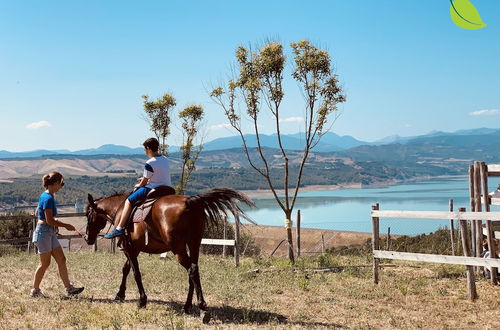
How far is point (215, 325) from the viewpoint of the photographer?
668cm

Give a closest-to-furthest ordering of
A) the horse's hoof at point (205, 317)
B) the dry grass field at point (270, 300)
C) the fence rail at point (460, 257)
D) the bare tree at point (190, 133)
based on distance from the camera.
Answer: the horse's hoof at point (205, 317), the dry grass field at point (270, 300), the fence rail at point (460, 257), the bare tree at point (190, 133)

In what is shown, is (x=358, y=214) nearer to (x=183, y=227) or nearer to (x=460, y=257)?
(x=460, y=257)

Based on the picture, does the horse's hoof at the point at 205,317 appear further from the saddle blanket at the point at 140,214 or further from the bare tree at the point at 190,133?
the bare tree at the point at 190,133

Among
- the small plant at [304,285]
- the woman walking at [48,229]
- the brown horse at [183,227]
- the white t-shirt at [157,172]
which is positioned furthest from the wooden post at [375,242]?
the woman walking at [48,229]

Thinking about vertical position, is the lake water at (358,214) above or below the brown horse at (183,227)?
below

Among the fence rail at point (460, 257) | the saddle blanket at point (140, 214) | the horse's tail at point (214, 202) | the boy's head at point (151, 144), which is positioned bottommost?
the fence rail at point (460, 257)

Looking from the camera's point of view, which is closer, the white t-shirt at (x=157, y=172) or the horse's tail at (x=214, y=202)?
the horse's tail at (x=214, y=202)

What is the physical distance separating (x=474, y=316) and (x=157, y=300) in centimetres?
517

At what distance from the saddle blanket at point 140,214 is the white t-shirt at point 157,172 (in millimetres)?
406

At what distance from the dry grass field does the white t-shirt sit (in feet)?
6.60

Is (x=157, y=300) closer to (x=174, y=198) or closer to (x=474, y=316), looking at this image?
(x=174, y=198)

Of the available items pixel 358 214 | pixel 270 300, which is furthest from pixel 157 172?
pixel 358 214

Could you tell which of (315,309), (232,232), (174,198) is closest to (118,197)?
(174,198)

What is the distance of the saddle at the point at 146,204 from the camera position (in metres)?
7.68
